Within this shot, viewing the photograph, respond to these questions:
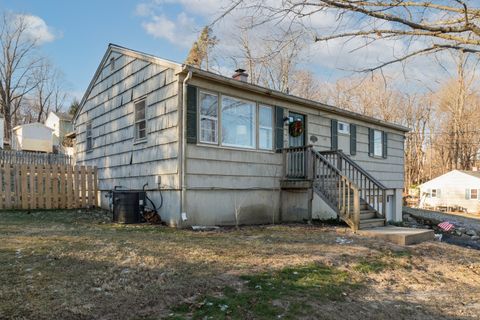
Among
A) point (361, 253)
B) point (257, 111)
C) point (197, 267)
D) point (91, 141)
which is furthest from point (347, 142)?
point (197, 267)

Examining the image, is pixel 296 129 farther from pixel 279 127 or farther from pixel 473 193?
pixel 473 193

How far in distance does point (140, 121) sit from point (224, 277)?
6646mm

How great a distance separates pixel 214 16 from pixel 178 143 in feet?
11.4

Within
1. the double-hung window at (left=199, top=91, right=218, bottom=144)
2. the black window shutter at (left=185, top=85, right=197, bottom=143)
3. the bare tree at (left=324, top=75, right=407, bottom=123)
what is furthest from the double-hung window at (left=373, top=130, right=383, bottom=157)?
the bare tree at (left=324, top=75, right=407, bottom=123)

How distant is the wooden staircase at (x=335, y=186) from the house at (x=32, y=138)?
30102 mm

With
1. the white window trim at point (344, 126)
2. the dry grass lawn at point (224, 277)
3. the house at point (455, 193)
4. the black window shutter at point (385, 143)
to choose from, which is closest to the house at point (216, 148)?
the white window trim at point (344, 126)

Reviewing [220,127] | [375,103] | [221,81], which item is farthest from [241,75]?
[375,103]

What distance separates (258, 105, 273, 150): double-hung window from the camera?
399 inches

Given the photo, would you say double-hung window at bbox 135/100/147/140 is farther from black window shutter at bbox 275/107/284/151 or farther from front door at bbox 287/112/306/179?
front door at bbox 287/112/306/179

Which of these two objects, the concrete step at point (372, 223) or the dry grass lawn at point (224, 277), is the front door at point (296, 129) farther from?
the dry grass lawn at point (224, 277)

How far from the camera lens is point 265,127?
10297mm

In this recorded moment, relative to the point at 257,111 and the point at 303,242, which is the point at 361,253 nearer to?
the point at 303,242

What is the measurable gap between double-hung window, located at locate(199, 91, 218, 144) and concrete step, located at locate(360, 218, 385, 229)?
151 inches

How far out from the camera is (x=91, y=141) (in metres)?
13.2
